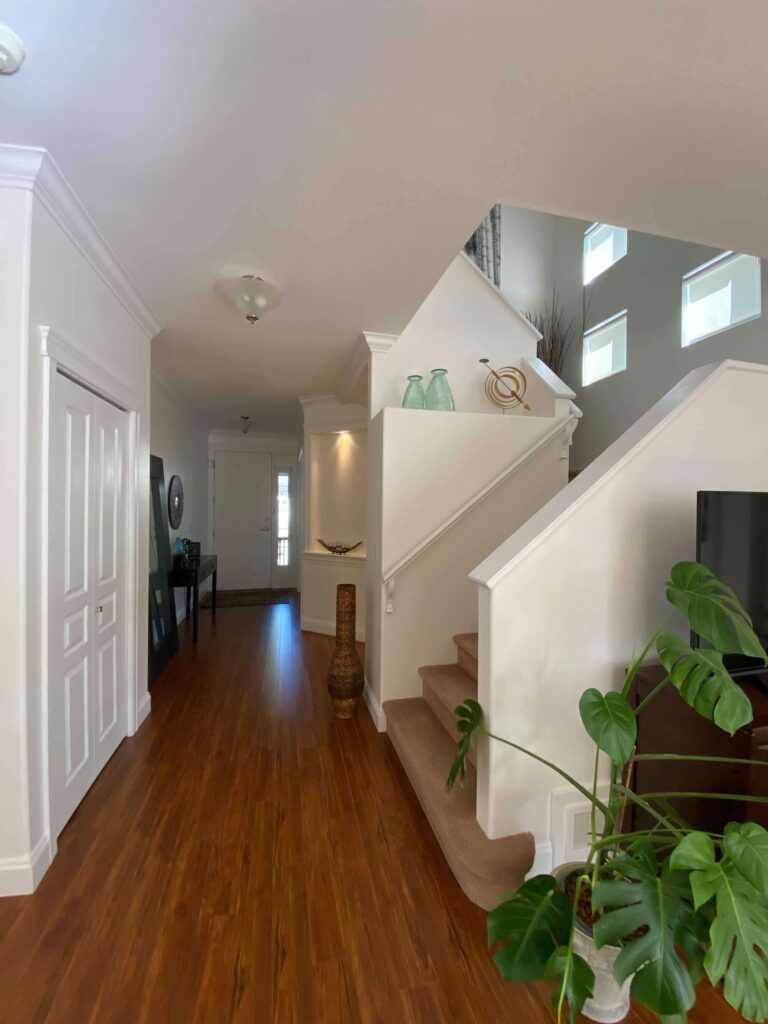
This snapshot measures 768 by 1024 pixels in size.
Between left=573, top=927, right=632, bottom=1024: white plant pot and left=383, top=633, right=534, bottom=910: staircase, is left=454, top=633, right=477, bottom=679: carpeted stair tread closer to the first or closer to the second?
left=383, top=633, right=534, bottom=910: staircase

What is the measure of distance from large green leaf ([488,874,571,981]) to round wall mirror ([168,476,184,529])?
4.47 m

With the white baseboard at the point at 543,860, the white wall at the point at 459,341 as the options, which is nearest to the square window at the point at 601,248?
the white wall at the point at 459,341

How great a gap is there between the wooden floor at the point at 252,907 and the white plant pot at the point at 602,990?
0.07 meters

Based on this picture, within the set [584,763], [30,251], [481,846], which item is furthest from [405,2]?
[481,846]

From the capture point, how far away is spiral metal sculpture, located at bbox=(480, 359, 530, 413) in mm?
3533

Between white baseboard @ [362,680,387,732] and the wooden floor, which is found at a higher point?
white baseboard @ [362,680,387,732]

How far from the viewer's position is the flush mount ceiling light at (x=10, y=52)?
3.66 ft

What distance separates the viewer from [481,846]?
162 cm

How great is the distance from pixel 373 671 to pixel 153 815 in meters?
1.42

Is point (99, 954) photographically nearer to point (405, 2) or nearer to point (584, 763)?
point (584, 763)

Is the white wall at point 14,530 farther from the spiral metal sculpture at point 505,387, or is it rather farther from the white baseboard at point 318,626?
the white baseboard at point 318,626

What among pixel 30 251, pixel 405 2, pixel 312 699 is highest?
pixel 405 2

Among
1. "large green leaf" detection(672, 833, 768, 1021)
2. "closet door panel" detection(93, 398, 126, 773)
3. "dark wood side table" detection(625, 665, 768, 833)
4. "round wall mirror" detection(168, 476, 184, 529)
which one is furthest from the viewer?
"round wall mirror" detection(168, 476, 184, 529)

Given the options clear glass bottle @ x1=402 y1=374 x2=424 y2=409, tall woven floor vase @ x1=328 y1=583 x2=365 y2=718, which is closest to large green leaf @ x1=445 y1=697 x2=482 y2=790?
tall woven floor vase @ x1=328 y1=583 x2=365 y2=718
